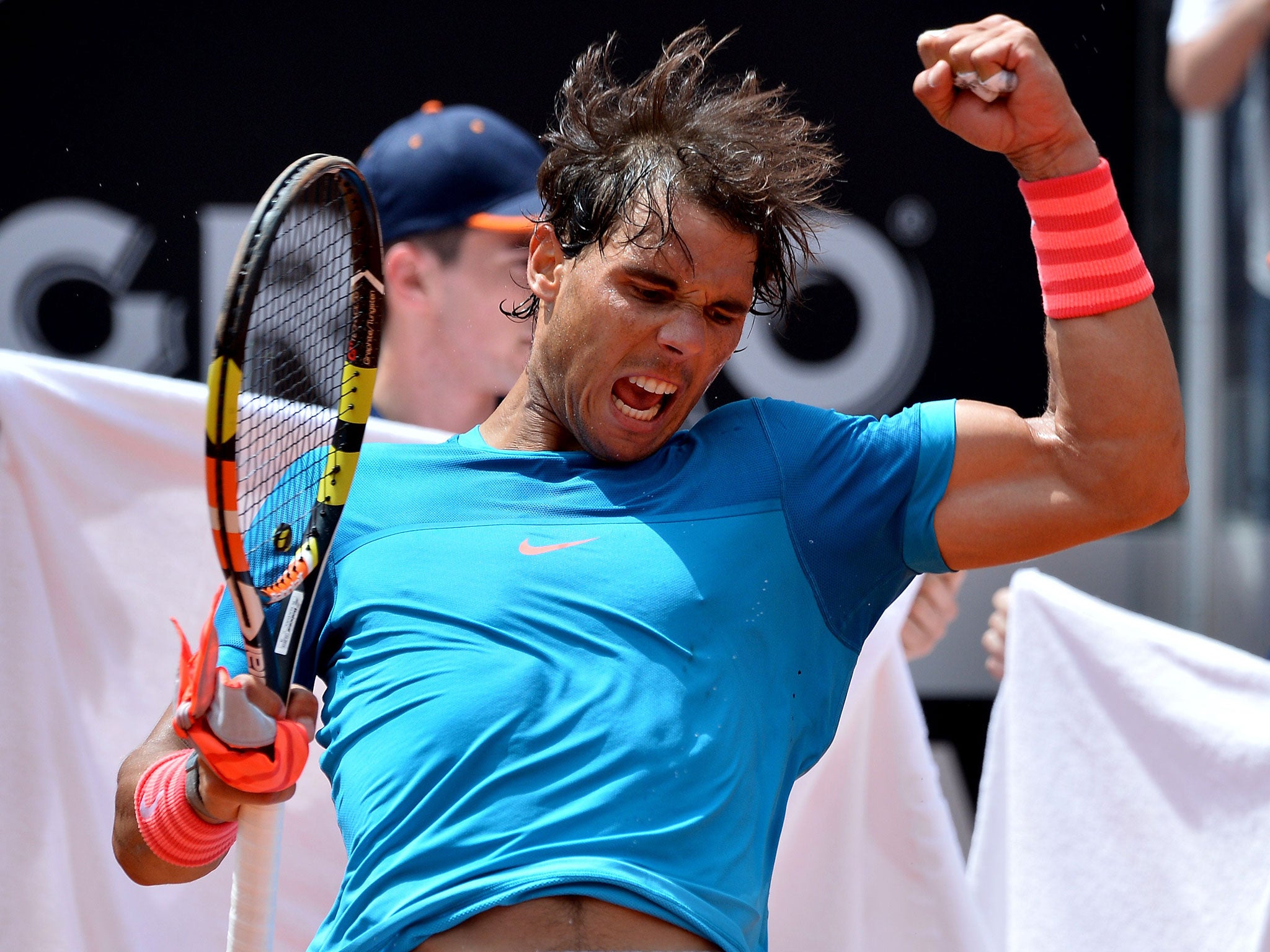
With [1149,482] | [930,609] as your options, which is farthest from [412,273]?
[1149,482]

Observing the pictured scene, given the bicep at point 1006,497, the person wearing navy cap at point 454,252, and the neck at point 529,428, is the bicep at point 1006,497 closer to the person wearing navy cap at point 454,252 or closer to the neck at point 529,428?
the neck at point 529,428

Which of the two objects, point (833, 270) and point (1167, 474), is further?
point (833, 270)

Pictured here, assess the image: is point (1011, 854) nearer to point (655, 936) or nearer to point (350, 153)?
point (655, 936)

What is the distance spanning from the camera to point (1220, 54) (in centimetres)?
396

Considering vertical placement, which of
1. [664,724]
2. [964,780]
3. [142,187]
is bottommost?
[964,780]

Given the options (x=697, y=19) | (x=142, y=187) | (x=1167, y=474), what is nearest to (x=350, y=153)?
(x=142, y=187)

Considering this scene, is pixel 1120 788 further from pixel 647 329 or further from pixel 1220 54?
pixel 1220 54

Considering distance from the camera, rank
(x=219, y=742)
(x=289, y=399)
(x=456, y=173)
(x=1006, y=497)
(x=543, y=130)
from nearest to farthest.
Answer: (x=219, y=742) < (x=1006, y=497) < (x=289, y=399) < (x=456, y=173) < (x=543, y=130)

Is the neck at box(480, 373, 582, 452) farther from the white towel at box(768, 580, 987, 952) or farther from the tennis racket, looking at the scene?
the white towel at box(768, 580, 987, 952)

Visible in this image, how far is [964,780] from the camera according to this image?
4.85m

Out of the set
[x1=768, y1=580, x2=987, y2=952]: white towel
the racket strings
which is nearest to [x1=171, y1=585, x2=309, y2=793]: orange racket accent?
the racket strings

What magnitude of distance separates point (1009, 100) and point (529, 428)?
35.2 inches

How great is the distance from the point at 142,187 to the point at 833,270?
2.14 meters

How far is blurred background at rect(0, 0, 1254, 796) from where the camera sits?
4531 millimetres
